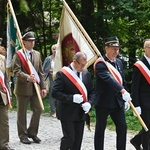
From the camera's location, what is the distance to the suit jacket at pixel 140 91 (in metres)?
6.14

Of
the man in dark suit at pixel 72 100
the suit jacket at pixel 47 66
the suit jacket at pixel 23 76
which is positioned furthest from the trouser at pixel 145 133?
the suit jacket at pixel 47 66

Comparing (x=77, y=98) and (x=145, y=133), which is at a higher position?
(x=77, y=98)

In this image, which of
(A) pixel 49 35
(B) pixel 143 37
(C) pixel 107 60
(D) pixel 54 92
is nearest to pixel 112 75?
(C) pixel 107 60

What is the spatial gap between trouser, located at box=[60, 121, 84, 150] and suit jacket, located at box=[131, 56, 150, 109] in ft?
3.10

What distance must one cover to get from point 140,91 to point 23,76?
2.18 meters

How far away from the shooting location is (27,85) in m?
7.62

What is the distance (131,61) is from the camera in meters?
17.0

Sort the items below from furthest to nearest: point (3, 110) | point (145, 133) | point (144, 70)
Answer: point (3, 110)
point (145, 133)
point (144, 70)

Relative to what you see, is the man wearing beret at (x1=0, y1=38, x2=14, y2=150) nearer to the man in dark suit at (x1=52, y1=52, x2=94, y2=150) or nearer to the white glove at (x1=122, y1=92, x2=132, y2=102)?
the man in dark suit at (x1=52, y1=52, x2=94, y2=150)

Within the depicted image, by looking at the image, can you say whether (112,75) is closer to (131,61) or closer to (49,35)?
(131,61)

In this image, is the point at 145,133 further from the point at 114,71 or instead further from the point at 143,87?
the point at 114,71

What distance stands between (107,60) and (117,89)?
524 millimetres

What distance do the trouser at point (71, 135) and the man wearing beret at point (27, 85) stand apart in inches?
76.3

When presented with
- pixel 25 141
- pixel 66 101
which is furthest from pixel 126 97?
pixel 25 141
